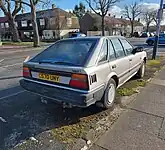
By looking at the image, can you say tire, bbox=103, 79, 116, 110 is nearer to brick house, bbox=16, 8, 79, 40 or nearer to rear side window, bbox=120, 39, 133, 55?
rear side window, bbox=120, 39, 133, 55

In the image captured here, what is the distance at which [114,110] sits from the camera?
153 inches

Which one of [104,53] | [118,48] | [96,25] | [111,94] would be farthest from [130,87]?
[96,25]

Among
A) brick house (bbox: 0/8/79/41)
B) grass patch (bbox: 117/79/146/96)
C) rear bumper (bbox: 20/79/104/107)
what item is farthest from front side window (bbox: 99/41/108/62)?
brick house (bbox: 0/8/79/41)

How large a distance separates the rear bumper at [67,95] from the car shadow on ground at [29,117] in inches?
19.0

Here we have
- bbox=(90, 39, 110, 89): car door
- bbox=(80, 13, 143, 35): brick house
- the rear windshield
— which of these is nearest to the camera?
bbox=(90, 39, 110, 89): car door

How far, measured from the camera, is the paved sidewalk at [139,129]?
2740 millimetres

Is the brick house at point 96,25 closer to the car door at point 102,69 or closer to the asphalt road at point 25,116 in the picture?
the asphalt road at point 25,116

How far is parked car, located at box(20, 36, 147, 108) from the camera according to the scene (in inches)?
119

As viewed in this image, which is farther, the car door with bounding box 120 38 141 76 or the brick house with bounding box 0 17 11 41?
the brick house with bounding box 0 17 11 41

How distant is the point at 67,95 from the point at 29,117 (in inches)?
42.0

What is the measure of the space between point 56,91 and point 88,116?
89 cm

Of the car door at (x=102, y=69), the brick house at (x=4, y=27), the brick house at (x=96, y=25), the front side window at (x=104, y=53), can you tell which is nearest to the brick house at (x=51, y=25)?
the brick house at (x=4, y=27)

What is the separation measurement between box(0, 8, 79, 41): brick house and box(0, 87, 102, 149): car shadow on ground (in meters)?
41.4

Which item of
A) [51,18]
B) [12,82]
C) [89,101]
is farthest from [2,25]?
[89,101]
